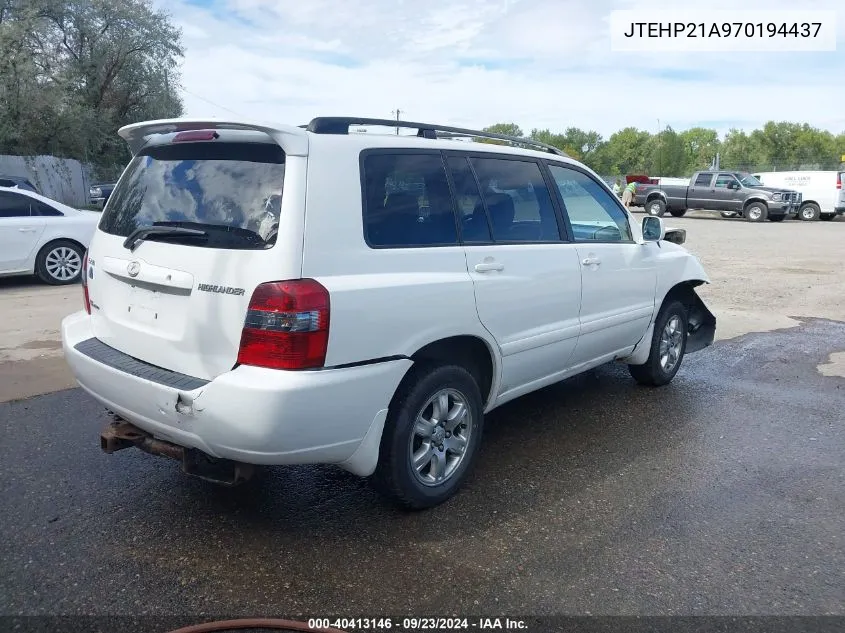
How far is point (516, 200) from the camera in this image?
4.04 m

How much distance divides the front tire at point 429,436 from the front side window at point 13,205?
332 inches

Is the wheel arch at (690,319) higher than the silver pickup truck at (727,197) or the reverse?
the reverse

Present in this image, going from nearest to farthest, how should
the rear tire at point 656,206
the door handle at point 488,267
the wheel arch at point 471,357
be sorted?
1. the wheel arch at point 471,357
2. the door handle at point 488,267
3. the rear tire at point 656,206

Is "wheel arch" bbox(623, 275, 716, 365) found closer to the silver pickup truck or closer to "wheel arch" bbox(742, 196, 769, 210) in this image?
the silver pickup truck

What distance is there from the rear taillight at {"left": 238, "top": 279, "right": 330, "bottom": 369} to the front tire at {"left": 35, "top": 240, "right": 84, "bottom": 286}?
833cm

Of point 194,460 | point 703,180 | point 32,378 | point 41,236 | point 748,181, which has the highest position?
Result: point 703,180

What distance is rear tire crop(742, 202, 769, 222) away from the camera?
25.8 m

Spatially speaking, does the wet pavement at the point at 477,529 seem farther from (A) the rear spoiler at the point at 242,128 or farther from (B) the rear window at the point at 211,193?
(A) the rear spoiler at the point at 242,128

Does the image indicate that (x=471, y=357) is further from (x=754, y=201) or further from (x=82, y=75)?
(x=82, y=75)

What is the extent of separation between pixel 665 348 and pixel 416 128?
2.96 meters

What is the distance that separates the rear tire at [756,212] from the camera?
2584 cm

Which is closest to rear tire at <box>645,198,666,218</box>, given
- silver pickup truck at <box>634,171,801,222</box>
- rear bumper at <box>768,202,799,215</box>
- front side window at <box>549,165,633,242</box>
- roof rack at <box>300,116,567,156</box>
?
silver pickup truck at <box>634,171,801,222</box>

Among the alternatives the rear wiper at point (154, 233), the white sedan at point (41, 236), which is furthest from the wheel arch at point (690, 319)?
the white sedan at point (41, 236)

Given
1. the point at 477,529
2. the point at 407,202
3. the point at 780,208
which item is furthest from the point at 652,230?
the point at 780,208
